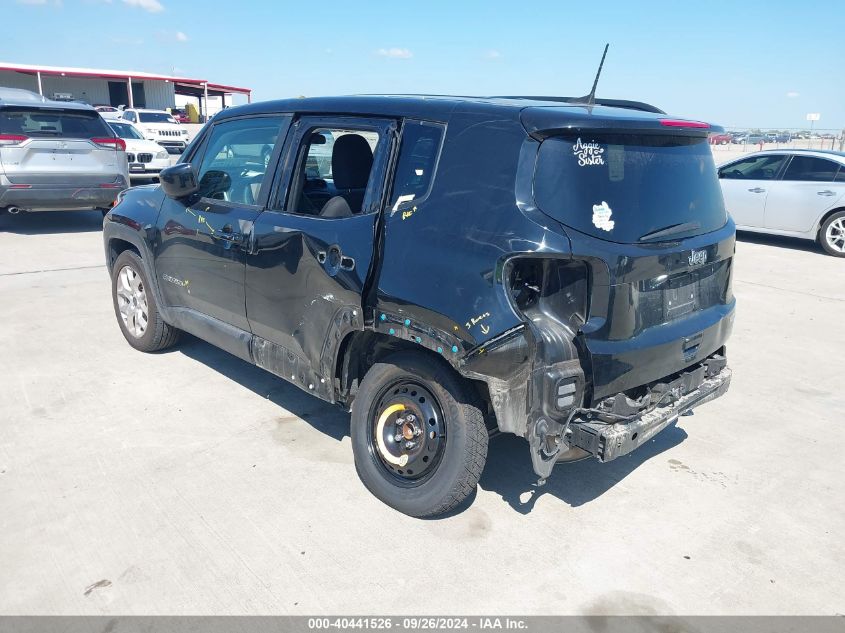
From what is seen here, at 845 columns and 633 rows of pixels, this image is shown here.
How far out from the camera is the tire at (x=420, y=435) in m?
3.13

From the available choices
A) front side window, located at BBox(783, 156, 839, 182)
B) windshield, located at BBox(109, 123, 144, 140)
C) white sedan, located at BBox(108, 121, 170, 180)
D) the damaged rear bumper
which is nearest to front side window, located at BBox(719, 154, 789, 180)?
front side window, located at BBox(783, 156, 839, 182)

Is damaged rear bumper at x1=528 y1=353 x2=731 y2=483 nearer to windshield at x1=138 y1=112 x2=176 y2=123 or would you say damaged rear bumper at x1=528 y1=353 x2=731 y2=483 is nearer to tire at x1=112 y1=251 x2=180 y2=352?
tire at x1=112 y1=251 x2=180 y2=352

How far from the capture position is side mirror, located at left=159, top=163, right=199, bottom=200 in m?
4.37

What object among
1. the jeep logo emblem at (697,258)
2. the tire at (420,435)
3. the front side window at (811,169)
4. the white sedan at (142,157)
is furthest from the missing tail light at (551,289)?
the white sedan at (142,157)

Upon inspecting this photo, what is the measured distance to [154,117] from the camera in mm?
23859

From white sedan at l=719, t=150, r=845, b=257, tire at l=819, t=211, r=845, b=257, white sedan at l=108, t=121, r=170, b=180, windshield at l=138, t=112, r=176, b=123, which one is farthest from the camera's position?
windshield at l=138, t=112, r=176, b=123

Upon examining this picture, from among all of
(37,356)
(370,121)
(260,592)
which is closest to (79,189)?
(37,356)

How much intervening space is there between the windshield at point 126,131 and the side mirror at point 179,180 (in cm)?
1364

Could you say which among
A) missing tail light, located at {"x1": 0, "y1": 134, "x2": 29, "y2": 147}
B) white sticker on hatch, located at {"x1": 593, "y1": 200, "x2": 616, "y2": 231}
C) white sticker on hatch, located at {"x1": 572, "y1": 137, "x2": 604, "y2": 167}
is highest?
white sticker on hatch, located at {"x1": 572, "y1": 137, "x2": 604, "y2": 167}

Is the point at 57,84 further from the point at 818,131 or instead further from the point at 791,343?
the point at 791,343

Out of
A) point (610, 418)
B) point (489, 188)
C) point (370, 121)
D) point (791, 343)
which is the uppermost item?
point (370, 121)

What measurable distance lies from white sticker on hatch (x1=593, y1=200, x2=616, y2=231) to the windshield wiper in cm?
19

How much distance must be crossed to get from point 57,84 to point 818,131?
41.3m

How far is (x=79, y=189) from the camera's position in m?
A: 10.2
